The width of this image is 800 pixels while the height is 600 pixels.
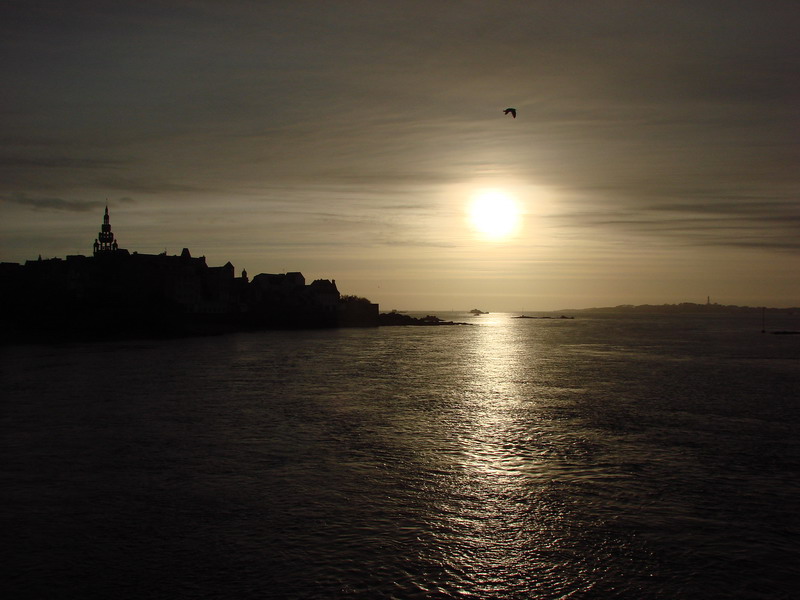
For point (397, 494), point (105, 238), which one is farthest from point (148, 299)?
point (397, 494)

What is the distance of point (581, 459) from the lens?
2436cm

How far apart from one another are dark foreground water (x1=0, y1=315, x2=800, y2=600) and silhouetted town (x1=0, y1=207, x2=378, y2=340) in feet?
237

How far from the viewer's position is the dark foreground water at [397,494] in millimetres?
14000

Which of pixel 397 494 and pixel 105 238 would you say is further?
pixel 105 238

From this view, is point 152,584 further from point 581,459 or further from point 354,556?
point 581,459

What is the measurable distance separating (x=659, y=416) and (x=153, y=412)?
94.9ft

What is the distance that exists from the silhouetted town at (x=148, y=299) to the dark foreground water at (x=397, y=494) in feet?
237

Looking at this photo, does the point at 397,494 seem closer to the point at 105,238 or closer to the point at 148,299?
the point at 148,299

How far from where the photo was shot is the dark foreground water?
1400cm

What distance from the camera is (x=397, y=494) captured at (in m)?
19.7

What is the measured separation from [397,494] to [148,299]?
11095 cm

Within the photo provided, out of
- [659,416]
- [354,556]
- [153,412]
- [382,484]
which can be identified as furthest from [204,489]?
[659,416]

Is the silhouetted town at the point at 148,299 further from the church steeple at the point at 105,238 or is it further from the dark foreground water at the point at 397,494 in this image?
the dark foreground water at the point at 397,494

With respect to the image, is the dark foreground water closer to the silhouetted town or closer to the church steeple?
the silhouetted town
